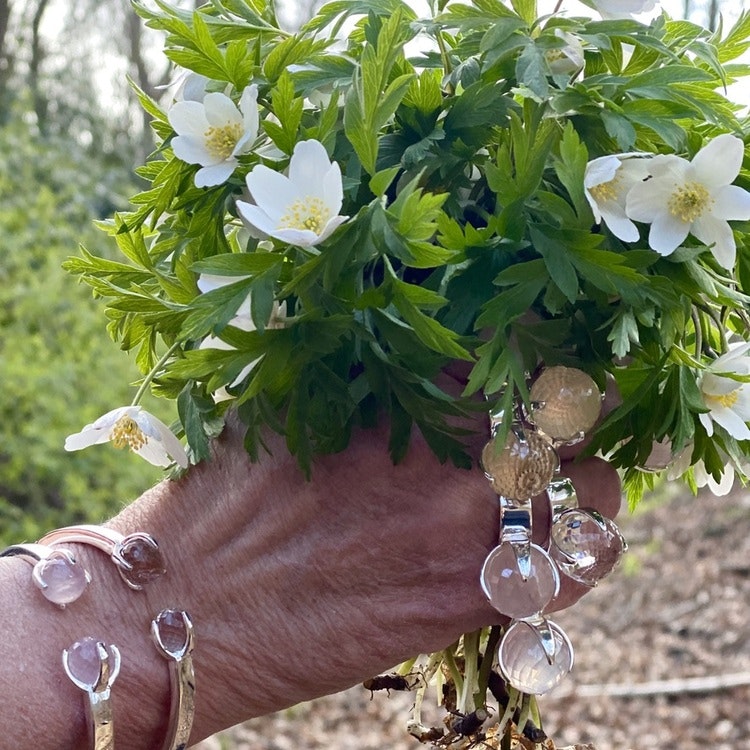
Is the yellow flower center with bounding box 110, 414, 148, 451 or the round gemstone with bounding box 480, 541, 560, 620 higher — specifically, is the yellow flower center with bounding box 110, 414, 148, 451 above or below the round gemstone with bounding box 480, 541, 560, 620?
above

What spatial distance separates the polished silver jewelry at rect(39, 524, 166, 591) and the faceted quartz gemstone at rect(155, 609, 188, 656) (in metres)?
0.05

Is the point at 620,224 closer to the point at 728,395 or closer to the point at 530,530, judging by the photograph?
the point at 728,395

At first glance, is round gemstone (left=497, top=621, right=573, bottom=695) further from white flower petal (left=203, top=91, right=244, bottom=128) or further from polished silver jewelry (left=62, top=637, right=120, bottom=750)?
white flower petal (left=203, top=91, right=244, bottom=128)

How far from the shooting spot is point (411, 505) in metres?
1.06

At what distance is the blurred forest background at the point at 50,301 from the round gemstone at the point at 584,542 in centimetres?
216

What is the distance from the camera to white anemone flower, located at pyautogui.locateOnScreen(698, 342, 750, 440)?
934 mm

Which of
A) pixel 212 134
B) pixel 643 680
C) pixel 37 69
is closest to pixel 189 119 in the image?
pixel 212 134

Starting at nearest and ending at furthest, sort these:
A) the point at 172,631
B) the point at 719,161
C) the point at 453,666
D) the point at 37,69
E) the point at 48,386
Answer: the point at 719,161, the point at 172,631, the point at 453,666, the point at 48,386, the point at 37,69

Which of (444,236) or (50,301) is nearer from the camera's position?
(444,236)

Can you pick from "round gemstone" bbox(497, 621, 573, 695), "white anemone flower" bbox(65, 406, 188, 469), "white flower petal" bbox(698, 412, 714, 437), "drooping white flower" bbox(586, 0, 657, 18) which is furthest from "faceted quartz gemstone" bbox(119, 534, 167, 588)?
"drooping white flower" bbox(586, 0, 657, 18)

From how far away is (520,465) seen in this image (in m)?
0.96

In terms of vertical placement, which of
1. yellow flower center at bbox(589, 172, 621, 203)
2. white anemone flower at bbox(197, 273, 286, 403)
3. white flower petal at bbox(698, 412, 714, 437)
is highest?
yellow flower center at bbox(589, 172, 621, 203)

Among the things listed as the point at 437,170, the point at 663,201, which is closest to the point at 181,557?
the point at 437,170

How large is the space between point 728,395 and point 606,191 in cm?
26
